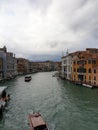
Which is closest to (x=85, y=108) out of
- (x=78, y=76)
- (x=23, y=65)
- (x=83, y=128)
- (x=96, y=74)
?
(x=83, y=128)

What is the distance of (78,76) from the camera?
178 feet

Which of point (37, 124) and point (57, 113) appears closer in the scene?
point (37, 124)

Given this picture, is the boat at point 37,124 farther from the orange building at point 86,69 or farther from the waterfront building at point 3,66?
the waterfront building at point 3,66

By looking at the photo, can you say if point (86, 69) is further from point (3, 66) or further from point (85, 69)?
point (3, 66)

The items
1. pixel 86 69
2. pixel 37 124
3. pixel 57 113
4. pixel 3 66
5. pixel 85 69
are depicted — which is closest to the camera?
pixel 37 124

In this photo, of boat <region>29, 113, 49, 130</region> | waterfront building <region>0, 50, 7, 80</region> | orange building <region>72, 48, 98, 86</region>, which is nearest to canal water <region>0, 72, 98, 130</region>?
boat <region>29, 113, 49, 130</region>

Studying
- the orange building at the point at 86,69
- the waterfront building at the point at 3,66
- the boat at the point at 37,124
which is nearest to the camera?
the boat at the point at 37,124

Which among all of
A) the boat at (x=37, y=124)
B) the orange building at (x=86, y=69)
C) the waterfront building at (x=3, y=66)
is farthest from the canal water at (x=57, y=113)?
the waterfront building at (x=3, y=66)

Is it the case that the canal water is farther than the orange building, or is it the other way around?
the orange building

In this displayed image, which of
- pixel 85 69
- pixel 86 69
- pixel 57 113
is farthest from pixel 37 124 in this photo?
pixel 85 69

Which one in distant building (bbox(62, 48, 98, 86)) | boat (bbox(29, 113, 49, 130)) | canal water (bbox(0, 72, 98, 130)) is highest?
distant building (bbox(62, 48, 98, 86))

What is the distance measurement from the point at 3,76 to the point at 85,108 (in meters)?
54.4

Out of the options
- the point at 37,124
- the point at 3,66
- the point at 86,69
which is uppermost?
the point at 3,66

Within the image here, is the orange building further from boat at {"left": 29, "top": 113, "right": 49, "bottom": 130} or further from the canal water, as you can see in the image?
boat at {"left": 29, "top": 113, "right": 49, "bottom": 130}
